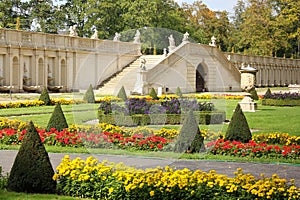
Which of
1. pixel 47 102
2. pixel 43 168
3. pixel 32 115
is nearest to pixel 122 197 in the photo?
pixel 43 168

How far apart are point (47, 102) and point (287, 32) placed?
5455 centimetres

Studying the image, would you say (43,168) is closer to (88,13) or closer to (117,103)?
(117,103)

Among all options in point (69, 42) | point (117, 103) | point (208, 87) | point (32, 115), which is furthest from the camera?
point (69, 42)

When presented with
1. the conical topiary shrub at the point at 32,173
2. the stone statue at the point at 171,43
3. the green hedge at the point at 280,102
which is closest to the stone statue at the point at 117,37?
the stone statue at the point at 171,43

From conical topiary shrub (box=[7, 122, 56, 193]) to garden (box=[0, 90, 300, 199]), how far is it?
3cm

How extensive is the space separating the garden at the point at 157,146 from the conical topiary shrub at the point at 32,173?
33 mm

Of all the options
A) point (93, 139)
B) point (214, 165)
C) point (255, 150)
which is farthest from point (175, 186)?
point (255, 150)

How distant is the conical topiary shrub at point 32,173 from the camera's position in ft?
29.3

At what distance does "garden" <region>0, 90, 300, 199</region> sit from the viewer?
27.9ft

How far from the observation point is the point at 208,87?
491 inches

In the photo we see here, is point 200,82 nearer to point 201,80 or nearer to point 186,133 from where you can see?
point 201,80

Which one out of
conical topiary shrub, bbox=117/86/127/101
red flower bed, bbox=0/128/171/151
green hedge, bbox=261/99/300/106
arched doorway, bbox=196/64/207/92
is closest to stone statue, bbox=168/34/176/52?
red flower bed, bbox=0/128/171/151

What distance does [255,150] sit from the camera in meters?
13.7

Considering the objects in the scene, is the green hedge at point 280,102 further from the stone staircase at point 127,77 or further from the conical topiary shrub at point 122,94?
the conical topiary shrub at point 122,94
